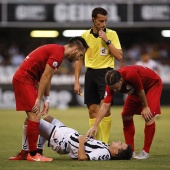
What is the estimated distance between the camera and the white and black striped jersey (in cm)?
924

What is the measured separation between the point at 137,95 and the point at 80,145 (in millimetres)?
Result: 1325

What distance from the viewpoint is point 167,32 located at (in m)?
27.9

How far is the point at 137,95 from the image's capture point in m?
9.99

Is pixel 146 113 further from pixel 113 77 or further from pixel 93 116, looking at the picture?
pixel 93 116

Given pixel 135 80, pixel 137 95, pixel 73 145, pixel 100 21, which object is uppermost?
pixel 100 21

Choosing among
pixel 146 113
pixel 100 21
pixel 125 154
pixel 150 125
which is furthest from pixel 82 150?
pixel 100 21

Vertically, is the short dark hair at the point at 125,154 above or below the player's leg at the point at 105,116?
below

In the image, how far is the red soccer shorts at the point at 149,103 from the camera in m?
9.96

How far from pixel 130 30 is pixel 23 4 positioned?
21.3ft

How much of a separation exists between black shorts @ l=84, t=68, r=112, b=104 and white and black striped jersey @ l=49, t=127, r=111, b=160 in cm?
195

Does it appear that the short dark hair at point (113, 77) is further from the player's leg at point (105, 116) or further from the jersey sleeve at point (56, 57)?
the player's leg at point (105, 116)

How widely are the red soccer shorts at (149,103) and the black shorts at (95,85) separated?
1.09 metres

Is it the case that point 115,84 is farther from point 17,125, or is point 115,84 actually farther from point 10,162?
point 17,125

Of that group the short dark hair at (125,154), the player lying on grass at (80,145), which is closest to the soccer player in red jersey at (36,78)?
the player lying on grass at (80,145)
